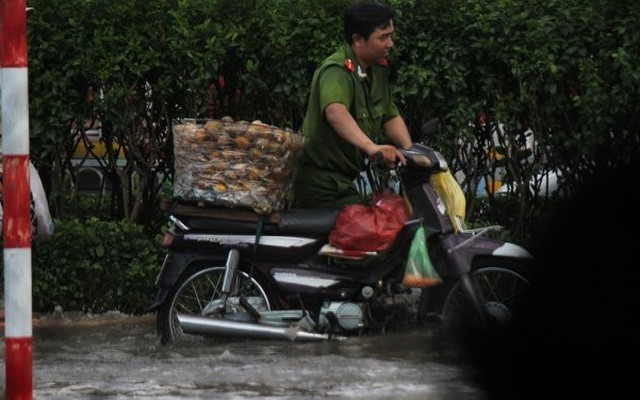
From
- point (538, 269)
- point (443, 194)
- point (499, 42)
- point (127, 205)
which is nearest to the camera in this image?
point (538, 269)

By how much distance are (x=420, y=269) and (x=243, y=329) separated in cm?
99

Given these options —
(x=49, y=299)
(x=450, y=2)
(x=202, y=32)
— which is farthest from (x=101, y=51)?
(x=450, y=2)

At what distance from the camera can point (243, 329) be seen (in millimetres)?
7980

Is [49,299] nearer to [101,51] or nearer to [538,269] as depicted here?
[101,51]

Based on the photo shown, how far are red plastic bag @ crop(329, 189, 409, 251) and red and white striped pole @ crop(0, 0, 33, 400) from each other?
2.59 meters

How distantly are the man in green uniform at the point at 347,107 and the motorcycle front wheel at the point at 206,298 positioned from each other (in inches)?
22.9

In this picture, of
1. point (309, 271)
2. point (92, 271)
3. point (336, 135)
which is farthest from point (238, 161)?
point (92, 271)

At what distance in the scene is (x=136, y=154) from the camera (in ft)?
32.4

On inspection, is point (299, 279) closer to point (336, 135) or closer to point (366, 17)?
point (336, 135)

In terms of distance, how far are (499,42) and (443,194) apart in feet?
5.71

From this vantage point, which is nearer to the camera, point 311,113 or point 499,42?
point 311,113

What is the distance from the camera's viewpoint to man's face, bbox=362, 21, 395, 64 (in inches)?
321

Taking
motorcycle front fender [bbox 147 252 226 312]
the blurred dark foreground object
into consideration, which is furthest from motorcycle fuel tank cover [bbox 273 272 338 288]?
the blurred dark foreground object

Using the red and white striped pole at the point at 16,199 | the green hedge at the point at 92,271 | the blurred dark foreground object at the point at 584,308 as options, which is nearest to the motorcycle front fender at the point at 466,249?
the green hedge at the point at 92,271
